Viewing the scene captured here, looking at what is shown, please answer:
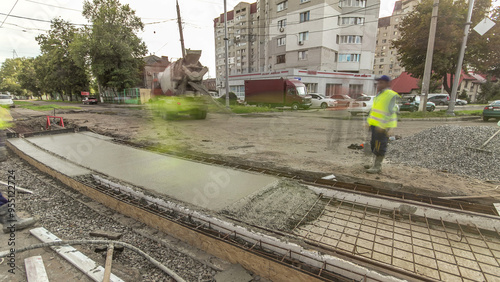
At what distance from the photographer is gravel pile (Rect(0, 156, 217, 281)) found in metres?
2.24

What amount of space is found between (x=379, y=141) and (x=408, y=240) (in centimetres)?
239

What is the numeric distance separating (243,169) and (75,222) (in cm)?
273

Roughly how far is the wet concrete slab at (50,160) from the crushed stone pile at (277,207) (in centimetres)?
328

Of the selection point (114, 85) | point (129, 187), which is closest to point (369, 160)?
point (129, 187)

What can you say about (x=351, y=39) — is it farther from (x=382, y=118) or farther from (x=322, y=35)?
(x=382, y=118)

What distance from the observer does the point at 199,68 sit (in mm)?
12617

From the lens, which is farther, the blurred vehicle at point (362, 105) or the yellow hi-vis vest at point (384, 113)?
the blurred vehicle at point (362, 105)

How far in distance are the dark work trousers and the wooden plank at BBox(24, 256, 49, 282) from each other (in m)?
5.10

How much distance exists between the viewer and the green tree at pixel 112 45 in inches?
1251

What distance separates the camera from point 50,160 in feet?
16.8

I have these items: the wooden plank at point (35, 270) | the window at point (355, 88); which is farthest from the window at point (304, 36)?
the wooden plank at point (35, 270)

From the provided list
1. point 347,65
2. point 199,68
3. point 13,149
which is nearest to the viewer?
point 13,149

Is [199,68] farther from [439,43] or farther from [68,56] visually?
[68,56]

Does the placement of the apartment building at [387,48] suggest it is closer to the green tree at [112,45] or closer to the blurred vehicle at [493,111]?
the blurred vehicle at [493,111]
